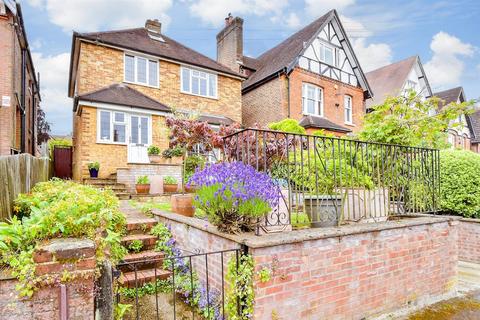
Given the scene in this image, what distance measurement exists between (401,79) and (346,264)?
24476mm

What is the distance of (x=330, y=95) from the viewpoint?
18.7m

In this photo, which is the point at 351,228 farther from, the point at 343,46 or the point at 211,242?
the point at 343,46

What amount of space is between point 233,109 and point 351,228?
13.5 meters

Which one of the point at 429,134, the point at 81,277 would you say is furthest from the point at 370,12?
the point at 81,277

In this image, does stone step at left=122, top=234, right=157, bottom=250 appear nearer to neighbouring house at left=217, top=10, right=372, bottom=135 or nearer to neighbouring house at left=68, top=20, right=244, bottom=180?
neighbouring house at left=68, top=20, right=244, bottom=180

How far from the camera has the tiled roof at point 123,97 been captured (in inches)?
459

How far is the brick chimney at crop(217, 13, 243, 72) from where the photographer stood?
19.1 metres

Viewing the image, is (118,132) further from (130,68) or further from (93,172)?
(130,68)

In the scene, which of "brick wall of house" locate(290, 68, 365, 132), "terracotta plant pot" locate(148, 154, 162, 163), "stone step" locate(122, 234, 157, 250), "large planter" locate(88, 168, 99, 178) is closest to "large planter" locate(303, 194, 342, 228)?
"stone step" locate(122, 234, 157, 250)

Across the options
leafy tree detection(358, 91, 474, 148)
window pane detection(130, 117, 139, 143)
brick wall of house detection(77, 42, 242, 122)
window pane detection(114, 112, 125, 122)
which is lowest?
leafy tree detection(358, 91, 474, 148)

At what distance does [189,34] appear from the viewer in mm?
18375

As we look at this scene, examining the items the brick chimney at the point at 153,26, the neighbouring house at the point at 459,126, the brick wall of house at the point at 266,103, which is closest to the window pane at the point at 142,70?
the brick chimney at the point at 153,26

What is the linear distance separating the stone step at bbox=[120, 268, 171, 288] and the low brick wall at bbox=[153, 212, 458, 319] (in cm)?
48

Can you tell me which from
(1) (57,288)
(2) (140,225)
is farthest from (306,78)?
(1) (57,288)
